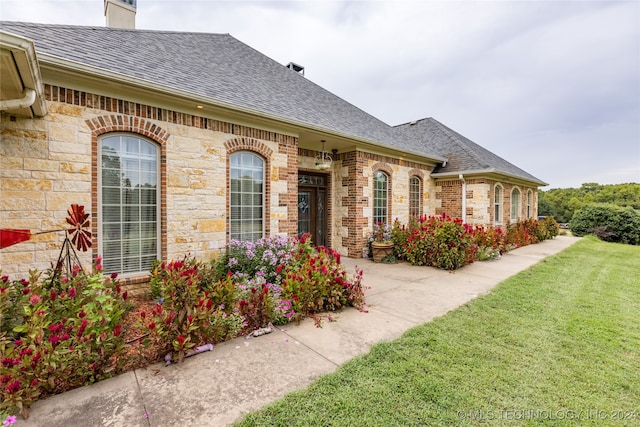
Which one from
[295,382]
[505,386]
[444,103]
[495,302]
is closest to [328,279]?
[295,382]

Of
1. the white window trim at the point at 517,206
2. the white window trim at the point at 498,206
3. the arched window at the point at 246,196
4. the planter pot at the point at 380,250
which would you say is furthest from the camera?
the white window trim at the point at 517,206

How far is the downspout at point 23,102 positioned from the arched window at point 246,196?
3.04 metres

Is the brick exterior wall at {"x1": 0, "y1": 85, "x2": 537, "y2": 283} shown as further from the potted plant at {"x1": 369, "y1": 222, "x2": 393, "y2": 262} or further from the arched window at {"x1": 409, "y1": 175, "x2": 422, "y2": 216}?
the arched window at {"x1": 409, "y1": 175, "x2": 422, "y2": 216}

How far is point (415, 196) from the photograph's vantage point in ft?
34.5

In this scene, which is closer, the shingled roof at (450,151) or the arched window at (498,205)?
the shingled roof at (450,151)

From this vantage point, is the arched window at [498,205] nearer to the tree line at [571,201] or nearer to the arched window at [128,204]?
the arched window at [128,204]

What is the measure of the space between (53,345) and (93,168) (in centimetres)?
285

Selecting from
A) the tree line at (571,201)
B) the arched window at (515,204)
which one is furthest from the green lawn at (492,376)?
the tree line at (571,201)

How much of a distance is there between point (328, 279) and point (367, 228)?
182 inches

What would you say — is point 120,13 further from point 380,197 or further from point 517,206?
point 517,206

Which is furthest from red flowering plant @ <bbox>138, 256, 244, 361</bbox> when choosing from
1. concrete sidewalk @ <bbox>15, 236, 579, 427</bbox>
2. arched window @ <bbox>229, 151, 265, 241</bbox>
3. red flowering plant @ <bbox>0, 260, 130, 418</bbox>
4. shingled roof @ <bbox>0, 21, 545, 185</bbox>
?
shingled roof @ <bbox>0, 21, 545, 185</bbox>

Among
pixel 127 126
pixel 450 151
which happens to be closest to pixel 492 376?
pixel 127 126

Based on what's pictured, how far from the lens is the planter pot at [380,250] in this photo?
8.03m

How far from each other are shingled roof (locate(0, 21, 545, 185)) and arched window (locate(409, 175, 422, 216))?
106 centimetres
